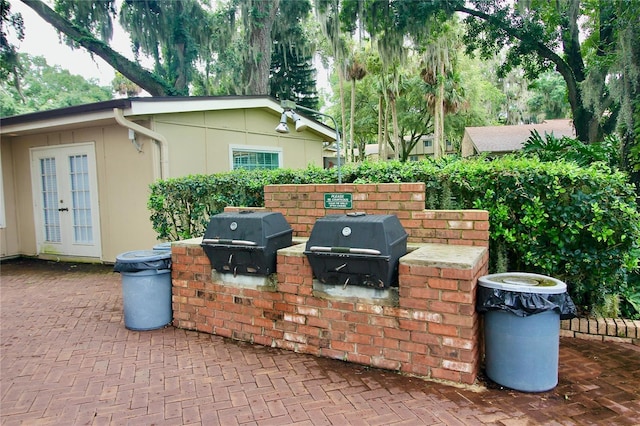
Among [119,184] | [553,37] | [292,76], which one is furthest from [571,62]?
[292,76]

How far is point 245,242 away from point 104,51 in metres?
13.1

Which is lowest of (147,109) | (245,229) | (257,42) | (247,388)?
(247,388)

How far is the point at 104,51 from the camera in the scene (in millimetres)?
13359

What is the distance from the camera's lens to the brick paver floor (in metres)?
2.40

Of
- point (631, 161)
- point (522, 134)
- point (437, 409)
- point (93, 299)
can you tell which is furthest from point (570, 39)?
point (93, 299)

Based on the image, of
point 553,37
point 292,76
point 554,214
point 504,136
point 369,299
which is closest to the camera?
point 369,299

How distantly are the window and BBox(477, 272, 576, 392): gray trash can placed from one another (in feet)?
21.0

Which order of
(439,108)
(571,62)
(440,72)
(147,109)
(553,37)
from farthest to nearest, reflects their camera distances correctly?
1. (439,108)
2. (440,72)
3. (571,62)
4. (553,37)
5. (147,109)

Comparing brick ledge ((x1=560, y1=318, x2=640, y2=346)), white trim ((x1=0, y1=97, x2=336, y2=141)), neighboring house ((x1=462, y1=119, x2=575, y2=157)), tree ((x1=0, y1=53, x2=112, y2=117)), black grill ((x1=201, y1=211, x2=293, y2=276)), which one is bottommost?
brick ledge ((x1=560, y1=318, x2=640, y2=346))

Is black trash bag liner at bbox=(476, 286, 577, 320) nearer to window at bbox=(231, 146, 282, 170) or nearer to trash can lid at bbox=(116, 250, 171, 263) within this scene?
trash can lid at bbox=(116, 250, 171, 263)

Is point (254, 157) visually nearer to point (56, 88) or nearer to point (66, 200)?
point (66, 200)

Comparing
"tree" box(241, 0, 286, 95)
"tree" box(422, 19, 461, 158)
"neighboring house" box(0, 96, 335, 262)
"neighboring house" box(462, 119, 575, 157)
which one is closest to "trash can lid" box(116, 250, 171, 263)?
"neighboring house" box(0, 96, 335, 262)

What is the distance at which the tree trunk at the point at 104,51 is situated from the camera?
41.7 ft

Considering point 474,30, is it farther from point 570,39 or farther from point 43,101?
point 43,101
